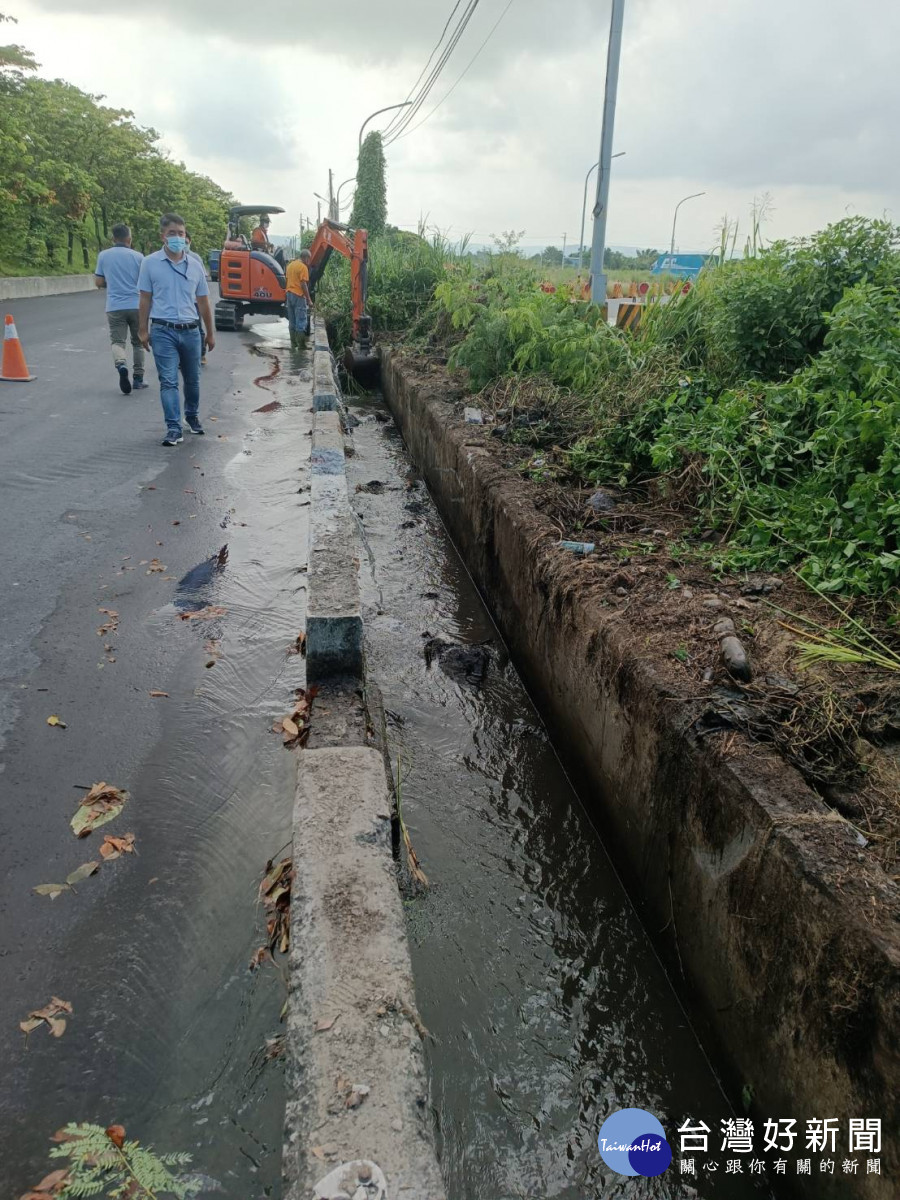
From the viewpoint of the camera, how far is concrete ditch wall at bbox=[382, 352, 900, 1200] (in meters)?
1.69

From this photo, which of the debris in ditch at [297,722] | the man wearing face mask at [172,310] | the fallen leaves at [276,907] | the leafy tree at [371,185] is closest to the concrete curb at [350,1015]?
the fallen leaves at [276,907]

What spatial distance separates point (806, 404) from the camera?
4.11 metres

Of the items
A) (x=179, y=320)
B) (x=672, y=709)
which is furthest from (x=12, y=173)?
(x=672, y=709)

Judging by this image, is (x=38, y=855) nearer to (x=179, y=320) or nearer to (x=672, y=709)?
(x=672, y=709)

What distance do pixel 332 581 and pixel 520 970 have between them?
191cm

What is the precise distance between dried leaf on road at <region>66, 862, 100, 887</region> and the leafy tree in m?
39.4

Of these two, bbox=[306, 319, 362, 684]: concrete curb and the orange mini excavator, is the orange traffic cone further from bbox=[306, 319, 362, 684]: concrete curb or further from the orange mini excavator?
bbox=[306, 319, 362, 684]: concrete curb

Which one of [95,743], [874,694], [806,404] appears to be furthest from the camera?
[806,404]

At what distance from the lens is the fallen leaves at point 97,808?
279 centimetres

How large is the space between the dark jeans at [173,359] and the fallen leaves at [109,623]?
12.1 ft

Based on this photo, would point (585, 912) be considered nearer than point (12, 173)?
Yes

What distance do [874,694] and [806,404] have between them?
207cm
